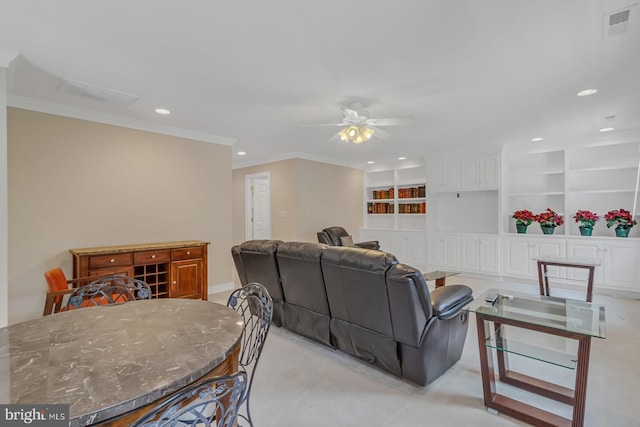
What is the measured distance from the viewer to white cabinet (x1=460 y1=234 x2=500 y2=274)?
5.45 meters

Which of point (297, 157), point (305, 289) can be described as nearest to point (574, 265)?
point (305, 289)

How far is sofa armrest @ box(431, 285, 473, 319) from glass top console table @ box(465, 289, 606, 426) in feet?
0.27

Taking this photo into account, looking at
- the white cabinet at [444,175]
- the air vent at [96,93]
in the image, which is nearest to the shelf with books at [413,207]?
the white cabinet at [444,175]

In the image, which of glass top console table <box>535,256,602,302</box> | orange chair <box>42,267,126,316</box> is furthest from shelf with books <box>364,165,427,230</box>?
orange chair <box>42,267,126,316</box>

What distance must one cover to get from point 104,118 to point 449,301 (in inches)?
166

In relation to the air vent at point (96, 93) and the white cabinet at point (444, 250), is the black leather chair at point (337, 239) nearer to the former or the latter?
the white cabinet at point (444, 250)

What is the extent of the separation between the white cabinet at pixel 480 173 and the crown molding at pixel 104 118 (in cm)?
437

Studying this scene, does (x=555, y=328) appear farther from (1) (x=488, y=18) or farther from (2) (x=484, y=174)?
(2) (x=484, y=174)

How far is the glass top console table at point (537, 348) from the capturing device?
5.56 feet

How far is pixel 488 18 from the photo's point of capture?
1.91 m

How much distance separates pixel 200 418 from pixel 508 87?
3466 mm

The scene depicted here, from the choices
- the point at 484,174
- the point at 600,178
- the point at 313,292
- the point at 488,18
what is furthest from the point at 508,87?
the point at 600,178

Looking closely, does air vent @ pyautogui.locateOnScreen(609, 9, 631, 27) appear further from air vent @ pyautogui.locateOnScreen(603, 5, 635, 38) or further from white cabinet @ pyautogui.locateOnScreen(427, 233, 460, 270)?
white cabinet @ pyautogui.locateOnScreen(427, 233, 460, 270)

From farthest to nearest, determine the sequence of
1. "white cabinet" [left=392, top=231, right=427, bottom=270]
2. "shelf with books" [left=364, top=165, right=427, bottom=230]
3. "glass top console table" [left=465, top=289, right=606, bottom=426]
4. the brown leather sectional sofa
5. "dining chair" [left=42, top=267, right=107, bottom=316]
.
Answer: "shelf with books" [left=364, top=165, right=427, bottom=230] < "white cabinet" [left=392, top=231, right=427, bottom=270] < "dining chair" [left=42, top=267, right=107, bottom=316] < the brown leather sectional sofa < "glass top console table" [left=465, top=289, right=606, bottom=426]
